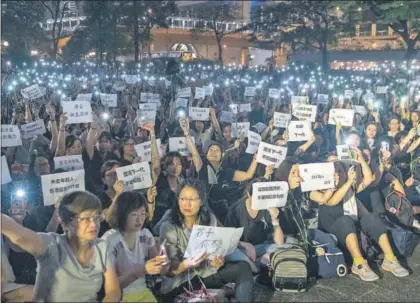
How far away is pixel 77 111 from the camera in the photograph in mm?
7371

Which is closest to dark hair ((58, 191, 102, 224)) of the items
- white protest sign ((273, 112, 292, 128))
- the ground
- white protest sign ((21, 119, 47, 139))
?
the ground

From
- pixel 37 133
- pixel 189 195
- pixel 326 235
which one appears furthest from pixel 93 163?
pixel 326 235

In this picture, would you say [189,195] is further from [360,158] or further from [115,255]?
[360,158]

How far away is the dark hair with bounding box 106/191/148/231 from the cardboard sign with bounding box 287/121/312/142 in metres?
4.61

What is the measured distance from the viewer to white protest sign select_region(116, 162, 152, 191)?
500 centimetres

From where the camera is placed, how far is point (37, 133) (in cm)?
734

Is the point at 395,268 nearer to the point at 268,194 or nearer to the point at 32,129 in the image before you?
the point at 268,194

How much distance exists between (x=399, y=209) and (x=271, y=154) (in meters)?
1.65

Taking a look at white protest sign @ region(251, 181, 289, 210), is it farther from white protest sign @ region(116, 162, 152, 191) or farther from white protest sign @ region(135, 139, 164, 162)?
white protest sign @ region(135, 139, 164, 162)

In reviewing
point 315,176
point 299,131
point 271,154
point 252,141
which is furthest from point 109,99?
point 315,176

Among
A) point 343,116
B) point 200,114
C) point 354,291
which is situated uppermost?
point 200,114

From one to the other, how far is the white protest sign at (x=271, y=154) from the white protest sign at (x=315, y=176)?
1007 millimetres

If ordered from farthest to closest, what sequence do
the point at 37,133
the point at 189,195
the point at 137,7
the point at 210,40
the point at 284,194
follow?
the point at 210,40 < the point at 137,7 < the point at 37,133 < the point at 284,194 < the point at 189,195

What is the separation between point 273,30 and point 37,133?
1178 inches
